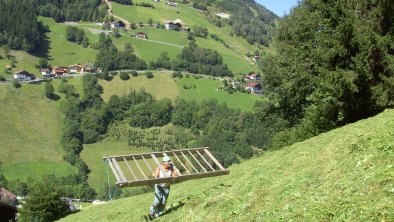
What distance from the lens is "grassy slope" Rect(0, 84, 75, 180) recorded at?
155 meters

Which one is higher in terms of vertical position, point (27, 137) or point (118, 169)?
point (118, 169)

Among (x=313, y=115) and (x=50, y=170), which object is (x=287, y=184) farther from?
(x=50, y=170)

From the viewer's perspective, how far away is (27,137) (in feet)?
575

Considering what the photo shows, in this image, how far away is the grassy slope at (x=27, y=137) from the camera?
155 metres

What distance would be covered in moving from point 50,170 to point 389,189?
16083cm

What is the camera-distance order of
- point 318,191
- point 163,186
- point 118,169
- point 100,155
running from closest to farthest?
point 318,191, point 163,186, point 118,169, point 100,155

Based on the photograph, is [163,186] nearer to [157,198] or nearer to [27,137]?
[157,198]

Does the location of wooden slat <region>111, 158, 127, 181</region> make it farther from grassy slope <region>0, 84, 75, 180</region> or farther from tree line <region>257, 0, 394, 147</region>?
grassy slope <region>0, 84, 75, 180</region>

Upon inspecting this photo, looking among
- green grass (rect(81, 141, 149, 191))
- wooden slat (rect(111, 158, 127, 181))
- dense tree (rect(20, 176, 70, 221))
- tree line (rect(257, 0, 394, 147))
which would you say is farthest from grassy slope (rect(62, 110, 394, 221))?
green grass (rect(81, 141, 149, 191))

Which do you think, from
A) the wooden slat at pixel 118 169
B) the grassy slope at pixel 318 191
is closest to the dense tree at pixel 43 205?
the wooden slat at pixel 118 169

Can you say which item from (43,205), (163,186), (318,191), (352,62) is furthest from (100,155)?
(318,191)

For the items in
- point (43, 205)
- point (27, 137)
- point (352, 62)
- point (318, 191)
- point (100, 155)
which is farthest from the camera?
point (100, 155)

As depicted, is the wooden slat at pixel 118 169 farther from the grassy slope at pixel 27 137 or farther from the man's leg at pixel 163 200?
the grassy slope at pixel 27 137

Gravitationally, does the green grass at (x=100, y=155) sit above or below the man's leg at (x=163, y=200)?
below
